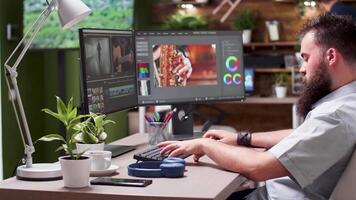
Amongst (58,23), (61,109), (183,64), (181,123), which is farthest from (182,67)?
(58,23)

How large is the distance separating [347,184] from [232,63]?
1.33 meters

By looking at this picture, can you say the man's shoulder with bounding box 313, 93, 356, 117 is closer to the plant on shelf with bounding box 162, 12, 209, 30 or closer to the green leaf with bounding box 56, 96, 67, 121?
the green leaf with bounding box 56, 96, 67, 121

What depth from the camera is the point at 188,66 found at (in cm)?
290

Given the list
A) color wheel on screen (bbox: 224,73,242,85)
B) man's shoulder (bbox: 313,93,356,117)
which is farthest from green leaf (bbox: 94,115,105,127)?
color wheel on screen (bbox: 224,73,242,85)

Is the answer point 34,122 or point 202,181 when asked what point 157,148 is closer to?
point 202,181

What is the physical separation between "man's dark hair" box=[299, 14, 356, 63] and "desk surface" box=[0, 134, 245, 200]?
1.70 feet

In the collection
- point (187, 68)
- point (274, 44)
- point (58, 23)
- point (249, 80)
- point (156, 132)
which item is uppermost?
point (58, 23)

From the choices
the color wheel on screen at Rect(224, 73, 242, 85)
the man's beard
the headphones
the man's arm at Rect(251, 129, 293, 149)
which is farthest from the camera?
the color wheel on screen at Rect(224, 73, 242, 85)

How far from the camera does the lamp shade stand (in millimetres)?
1952

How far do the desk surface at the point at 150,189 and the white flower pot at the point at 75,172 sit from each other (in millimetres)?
22

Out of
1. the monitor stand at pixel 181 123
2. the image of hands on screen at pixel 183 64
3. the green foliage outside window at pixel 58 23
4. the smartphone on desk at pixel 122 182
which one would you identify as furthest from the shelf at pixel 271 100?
the smartphone on desk at pixel 122 182

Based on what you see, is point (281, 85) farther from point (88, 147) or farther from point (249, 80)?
point (88, 147)

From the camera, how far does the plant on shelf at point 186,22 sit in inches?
224

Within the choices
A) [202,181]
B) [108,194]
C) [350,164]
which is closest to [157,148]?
[202,181]
